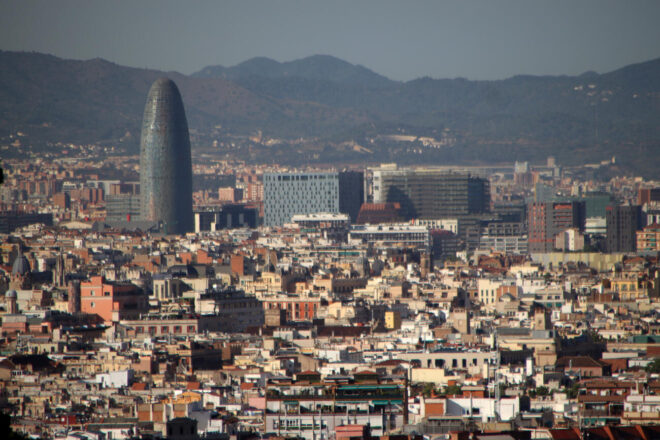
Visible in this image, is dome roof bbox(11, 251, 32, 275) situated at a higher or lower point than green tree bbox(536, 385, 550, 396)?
lower

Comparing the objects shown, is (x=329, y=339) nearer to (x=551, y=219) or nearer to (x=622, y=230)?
(x=622, y=230)

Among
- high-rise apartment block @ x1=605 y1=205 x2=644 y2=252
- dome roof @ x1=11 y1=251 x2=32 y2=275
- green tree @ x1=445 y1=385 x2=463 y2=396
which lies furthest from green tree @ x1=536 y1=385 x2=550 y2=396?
high-rise apartment block @ x1=605 y1=205 x2=644 y2=252

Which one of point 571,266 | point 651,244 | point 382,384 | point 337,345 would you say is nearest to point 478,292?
point 571,266

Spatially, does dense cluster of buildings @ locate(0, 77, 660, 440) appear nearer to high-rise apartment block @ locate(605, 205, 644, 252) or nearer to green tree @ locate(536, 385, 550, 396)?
high-rise apartment block @ locate(605, 205, 644, 252)

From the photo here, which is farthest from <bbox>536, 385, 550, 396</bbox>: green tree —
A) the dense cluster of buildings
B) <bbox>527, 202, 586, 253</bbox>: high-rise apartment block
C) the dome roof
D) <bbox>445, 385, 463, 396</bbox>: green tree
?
<bbox>527, 202, 586, 253</bbox>: high-rise apartment block

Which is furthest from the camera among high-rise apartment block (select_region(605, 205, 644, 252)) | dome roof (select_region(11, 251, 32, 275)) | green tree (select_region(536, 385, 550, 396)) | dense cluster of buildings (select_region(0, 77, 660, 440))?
high-rise apartment block (select_region(605, 205, 644, 252))

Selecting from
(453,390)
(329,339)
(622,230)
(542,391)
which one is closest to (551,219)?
(622,230)

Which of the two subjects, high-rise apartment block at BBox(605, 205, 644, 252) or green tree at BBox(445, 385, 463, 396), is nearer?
green tree at BBox(445, 385, 463, 396)

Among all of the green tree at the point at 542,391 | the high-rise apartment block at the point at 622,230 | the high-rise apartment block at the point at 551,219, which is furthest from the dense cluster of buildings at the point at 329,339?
the high-rise apartment block at the point at 551,219

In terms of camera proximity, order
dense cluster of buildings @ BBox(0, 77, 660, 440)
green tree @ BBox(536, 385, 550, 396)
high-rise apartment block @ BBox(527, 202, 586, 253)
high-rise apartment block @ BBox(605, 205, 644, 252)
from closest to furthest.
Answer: dense cluster of buildings @ BBox(0, 77, 660, 440), green tree @ BBox(536, 385, 550, 396), high-rise apartment block @ BBox(605, 205, 644, 252), high-rise apartment block @ BBox(527, 202, 586, 253)
